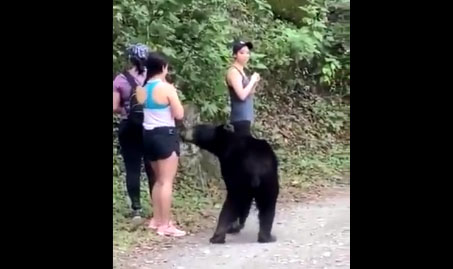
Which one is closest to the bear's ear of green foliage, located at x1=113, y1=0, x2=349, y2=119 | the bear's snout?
the bear's snout

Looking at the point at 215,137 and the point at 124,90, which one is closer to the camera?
the point at 215,137

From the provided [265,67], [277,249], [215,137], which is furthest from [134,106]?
[265,67]

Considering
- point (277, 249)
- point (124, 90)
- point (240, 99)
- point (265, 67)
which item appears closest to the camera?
point (277, 249)

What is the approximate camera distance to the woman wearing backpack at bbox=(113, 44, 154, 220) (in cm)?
527

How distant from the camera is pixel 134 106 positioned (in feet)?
17.2

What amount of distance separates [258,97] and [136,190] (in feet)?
6.40

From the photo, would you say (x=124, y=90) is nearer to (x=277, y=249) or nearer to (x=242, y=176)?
(x=242, y=176)

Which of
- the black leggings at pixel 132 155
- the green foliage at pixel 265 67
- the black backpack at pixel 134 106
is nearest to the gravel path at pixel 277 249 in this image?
the green foliage at pixel 265 67

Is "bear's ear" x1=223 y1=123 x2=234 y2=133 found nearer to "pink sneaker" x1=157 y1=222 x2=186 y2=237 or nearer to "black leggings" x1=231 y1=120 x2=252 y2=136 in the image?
"black leggings" x1=231 y1=120 x2=252 y2=136

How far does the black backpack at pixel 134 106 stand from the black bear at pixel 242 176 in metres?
0.39

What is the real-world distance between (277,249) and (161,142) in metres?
0.98
